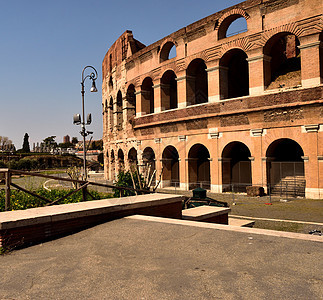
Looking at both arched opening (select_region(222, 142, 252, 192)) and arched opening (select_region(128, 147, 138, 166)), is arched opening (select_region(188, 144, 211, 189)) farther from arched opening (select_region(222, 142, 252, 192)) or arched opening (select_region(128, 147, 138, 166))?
arched opening (select_region(128, 147, 138, 166))

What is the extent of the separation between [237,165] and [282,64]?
799cm

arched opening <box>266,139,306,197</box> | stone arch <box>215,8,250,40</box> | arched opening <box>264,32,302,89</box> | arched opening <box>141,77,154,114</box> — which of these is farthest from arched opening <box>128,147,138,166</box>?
arched opening <box>264,32,302,89</box>

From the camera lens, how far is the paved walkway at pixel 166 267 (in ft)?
11.7

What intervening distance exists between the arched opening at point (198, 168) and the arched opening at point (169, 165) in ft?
6.71

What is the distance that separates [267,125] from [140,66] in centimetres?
1406

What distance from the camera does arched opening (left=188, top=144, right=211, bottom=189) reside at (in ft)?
78.4

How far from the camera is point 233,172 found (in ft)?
75.2

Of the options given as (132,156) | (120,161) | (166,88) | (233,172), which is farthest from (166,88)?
(120,161)

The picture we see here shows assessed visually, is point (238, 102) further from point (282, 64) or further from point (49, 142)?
point (49, 142)

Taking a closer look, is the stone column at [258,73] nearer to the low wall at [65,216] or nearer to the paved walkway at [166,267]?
the low wall at [65,216]

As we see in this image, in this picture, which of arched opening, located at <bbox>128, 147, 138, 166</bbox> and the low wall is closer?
the low wall

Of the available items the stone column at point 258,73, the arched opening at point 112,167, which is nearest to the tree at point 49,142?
the arched opening at point 112,167

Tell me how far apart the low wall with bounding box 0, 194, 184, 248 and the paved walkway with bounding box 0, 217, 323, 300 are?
0.89 ft

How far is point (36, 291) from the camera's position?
12.1 feet
